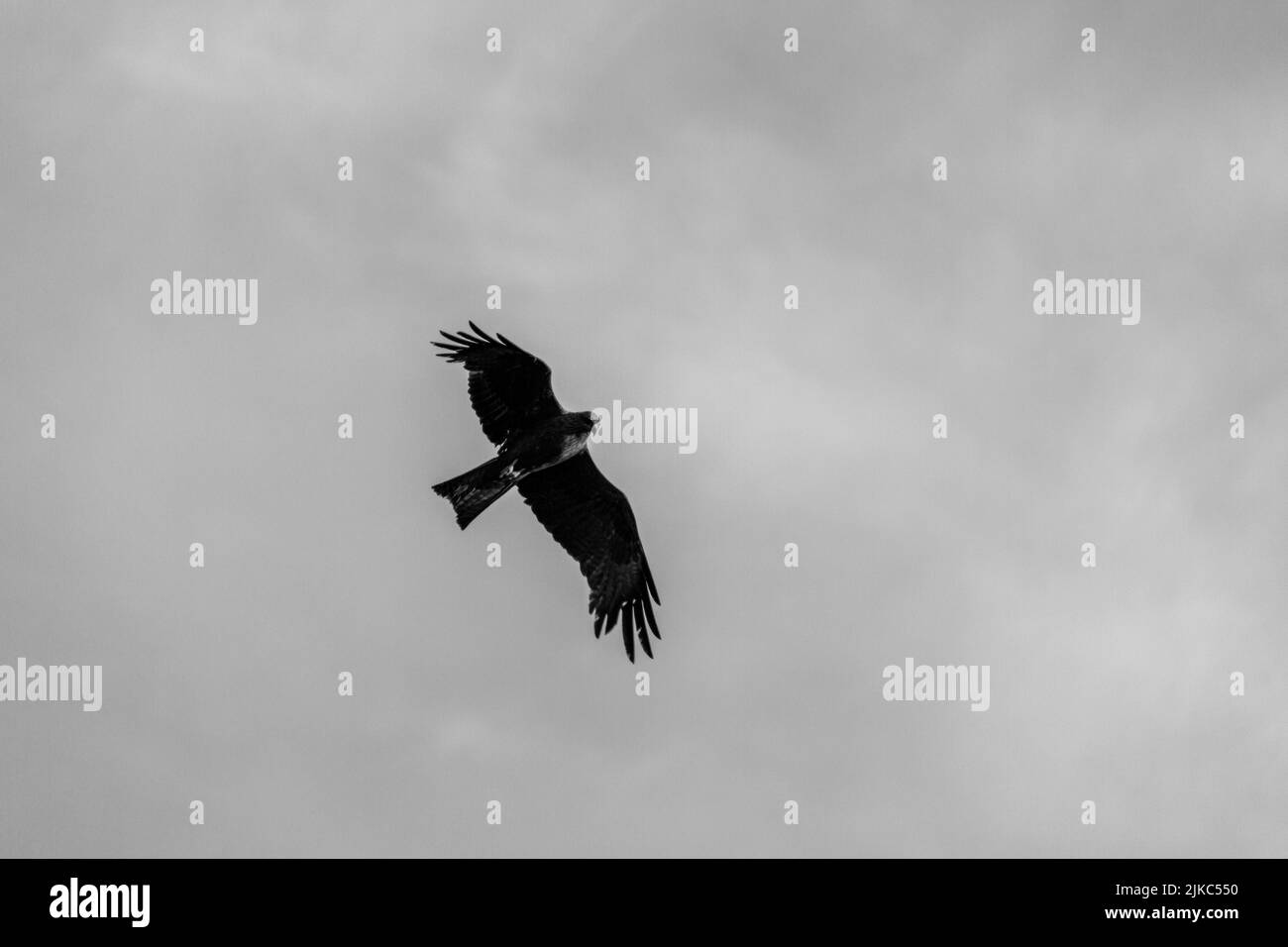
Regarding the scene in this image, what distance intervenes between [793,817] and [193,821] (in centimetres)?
1090

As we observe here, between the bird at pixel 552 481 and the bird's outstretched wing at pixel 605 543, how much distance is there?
0.01m

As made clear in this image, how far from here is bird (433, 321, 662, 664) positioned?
26.1m

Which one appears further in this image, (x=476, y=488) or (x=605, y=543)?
(x=605, y=543)

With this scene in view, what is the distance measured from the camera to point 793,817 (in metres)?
31.9

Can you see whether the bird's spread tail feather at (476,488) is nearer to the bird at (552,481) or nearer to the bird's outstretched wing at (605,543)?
the bird at (552,481)

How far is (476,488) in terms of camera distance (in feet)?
84.3

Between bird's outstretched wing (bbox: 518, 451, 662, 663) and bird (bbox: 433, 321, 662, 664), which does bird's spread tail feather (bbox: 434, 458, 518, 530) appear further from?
bird's outstretched wing (bbox: 518, 451, 662, 663)

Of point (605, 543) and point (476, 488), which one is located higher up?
point (476, 488)

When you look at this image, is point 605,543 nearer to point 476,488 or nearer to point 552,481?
point 552,481

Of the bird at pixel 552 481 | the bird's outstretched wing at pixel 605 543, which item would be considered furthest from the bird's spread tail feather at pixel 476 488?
the bird's outstretched wing at pixel 605 543

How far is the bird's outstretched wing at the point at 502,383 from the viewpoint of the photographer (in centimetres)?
2616

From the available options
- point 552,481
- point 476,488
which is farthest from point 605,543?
point 476,488

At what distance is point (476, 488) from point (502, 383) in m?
1.75
